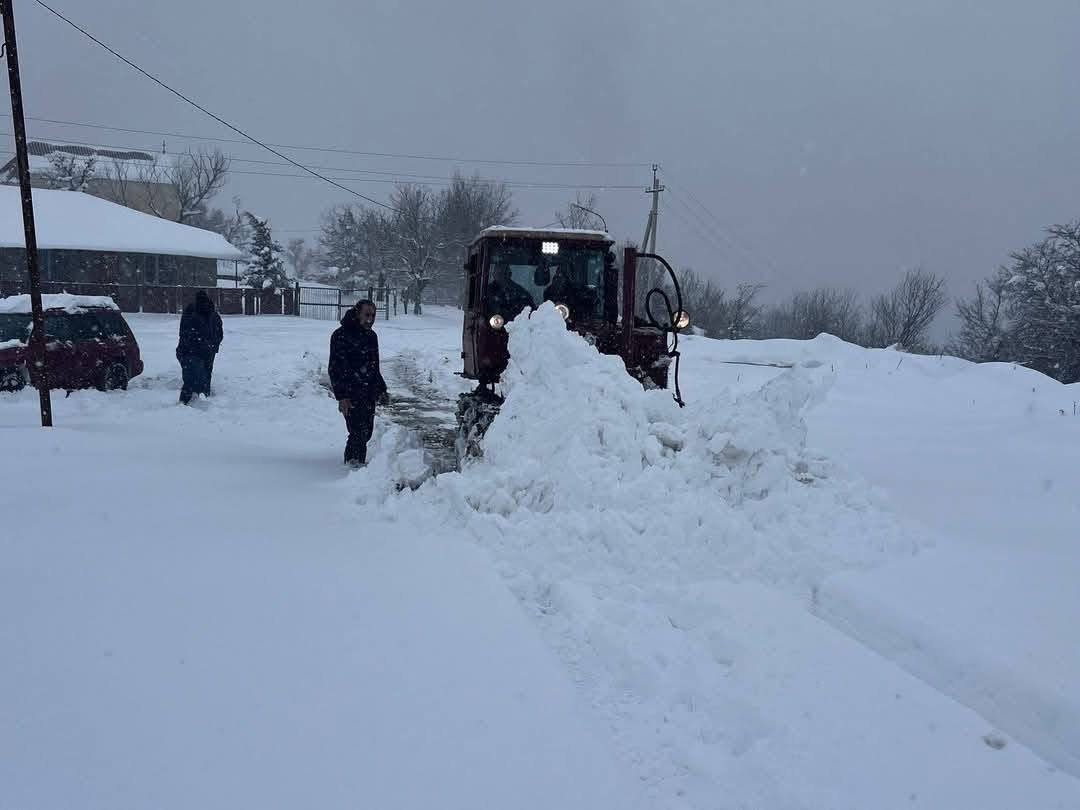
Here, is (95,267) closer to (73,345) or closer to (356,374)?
(73,345)

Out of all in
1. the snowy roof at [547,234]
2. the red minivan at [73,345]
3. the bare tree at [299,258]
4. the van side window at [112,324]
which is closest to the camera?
the snowy roof at [547,234]

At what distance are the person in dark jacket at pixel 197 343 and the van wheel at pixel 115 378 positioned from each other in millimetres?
1681

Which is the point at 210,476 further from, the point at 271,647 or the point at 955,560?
the point at 955,560

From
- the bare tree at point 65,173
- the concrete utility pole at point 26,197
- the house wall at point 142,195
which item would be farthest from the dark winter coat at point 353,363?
the house wall at point 142,195

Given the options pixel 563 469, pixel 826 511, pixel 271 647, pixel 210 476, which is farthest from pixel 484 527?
pixel 210 476

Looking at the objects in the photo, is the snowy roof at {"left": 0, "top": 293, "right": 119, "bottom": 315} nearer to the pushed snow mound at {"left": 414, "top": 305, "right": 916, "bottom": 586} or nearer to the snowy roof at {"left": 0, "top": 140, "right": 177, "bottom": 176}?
the pushed snow mound at {"left": 414, "top": 305, "right": 916, "bottom": 586}

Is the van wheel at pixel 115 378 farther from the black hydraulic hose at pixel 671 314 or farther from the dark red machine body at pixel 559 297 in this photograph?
the black hydraulic hose at pixel 671 314

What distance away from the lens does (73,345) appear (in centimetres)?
1201

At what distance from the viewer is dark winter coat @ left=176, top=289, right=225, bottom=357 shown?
11.6 m

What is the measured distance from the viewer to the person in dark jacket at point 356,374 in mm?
7516

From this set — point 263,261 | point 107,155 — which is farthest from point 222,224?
point 263,261

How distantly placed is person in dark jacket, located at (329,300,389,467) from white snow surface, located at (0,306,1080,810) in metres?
0.75

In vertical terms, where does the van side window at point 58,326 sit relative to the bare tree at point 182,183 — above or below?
below

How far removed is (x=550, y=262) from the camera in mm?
8344
